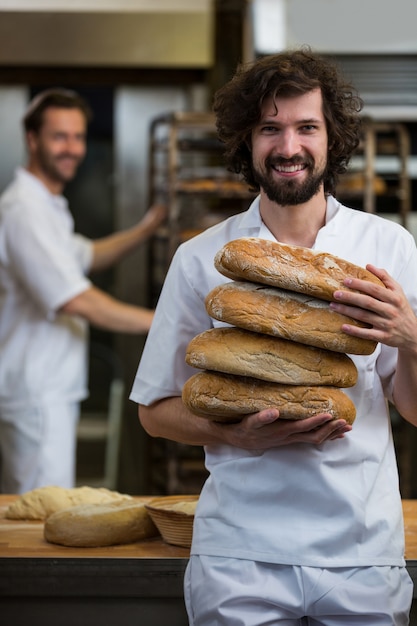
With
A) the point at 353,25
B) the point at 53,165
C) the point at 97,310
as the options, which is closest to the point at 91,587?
the point at 97,310

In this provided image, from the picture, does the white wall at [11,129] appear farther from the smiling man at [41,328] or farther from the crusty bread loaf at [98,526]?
the crusty bread loaf at [98,526]

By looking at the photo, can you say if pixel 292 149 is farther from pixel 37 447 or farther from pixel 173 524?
pixel 37 447

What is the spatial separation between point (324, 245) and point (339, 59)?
9.60ft

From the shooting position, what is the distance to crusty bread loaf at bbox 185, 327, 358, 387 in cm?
161

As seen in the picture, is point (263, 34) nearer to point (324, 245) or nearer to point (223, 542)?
point (324, 245)

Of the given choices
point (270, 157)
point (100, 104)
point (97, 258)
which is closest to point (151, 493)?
point (97, 258)

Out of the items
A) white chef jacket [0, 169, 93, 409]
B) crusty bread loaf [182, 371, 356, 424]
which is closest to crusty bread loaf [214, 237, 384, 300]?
crusty bread loaf [182, 371, 356, 424]

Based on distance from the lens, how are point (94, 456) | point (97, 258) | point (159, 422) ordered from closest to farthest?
1. point (159, 422)
2. point (97, 258)
3. point (94, 456)

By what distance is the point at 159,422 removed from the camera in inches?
75.7

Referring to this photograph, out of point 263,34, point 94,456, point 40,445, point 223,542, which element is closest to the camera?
point 223,542

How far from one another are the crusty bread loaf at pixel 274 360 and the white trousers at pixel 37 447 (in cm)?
198

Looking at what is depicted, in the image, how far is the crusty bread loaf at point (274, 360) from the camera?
63.4 inches

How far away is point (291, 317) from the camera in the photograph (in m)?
1.61

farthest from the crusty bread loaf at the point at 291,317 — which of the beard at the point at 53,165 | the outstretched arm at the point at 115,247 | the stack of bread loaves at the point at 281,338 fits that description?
the outstretched arm at the point at 115,247
